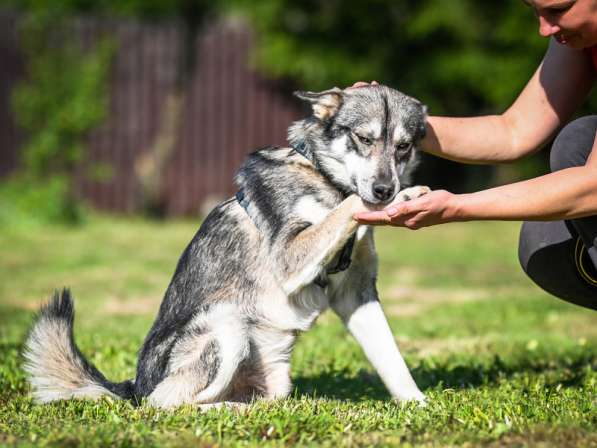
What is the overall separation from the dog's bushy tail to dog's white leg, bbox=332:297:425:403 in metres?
1.15

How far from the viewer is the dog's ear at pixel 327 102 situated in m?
4.13

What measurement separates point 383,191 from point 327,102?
0.62m

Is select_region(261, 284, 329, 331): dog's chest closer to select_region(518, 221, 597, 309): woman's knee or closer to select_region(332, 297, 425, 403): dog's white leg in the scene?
select_region(332, 297, 425, 403): dog's white leg

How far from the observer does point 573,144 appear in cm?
402

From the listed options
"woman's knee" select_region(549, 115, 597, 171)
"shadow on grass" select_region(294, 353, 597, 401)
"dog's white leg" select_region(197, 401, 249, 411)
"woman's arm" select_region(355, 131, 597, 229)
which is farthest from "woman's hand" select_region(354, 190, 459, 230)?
"shadow on grass" select_region(294, 353, 597, 401)

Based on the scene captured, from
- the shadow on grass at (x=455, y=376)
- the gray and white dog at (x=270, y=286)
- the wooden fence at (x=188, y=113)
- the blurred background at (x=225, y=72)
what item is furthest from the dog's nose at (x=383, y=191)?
the wooden fence at (x=188, y=113)

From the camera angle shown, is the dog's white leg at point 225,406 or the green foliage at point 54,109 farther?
the green foliage at point 54,109

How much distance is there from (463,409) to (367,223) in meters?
0.83

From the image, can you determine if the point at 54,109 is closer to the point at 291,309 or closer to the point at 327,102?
the point at 327,102

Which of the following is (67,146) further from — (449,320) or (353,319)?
(353,319)

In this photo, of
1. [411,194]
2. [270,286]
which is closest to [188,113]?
[270,286]

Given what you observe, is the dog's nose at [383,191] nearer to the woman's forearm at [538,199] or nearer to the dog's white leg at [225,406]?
the woman's forearm at [538,199]

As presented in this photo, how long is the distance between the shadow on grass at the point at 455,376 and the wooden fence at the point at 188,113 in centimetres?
873

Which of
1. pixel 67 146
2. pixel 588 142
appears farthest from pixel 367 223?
pixel 67 146
